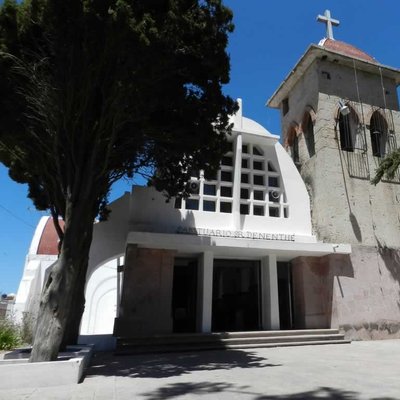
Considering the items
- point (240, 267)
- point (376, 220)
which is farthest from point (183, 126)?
point (376, 220)

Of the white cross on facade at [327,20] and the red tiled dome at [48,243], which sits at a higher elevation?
the white cross on facade at [327,20]

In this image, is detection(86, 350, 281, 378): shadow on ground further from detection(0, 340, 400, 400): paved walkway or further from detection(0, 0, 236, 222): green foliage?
detection(0, 0, 236, 222): green foliage

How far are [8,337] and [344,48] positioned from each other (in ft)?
51.8

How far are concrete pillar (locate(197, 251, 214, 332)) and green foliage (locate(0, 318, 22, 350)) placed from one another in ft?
16.5

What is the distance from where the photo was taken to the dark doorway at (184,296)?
37.8ft

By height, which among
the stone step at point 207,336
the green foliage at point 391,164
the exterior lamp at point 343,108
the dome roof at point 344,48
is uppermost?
the dome roof at point 344,48

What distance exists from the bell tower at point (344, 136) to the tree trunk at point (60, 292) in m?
8.51

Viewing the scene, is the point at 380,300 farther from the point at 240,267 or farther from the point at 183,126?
the point at 183,126

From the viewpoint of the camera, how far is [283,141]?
16438mm

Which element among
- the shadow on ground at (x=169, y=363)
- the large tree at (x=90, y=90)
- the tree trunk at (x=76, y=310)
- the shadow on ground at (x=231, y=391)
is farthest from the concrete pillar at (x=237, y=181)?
the shadow on ground at (x=231, y=391)

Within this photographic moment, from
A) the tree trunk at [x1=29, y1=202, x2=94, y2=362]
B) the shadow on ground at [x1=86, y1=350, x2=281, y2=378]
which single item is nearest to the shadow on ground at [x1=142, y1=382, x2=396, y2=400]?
the shadow on ground at [x1=86, y1=350, x2=281, y2=378]

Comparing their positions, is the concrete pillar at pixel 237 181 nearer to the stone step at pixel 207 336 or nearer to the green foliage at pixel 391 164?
the stone step at pixel 207 336

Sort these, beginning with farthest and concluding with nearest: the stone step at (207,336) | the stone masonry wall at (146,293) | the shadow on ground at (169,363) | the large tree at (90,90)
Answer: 1. the stone masonry wall at (146,293)
2. the stone step at (207,336)
3. the shadow on ground at (169,363)
4. the large tree at (90,90)

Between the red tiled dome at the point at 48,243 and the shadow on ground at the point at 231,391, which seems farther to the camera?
the red tiled dome at the point at 48,243
